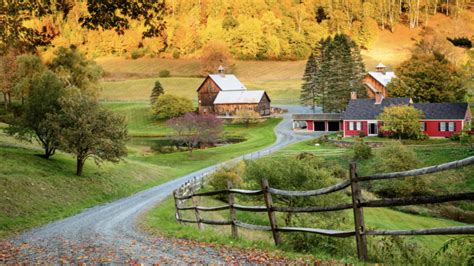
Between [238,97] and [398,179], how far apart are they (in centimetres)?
6520

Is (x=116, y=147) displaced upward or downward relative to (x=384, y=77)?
downward

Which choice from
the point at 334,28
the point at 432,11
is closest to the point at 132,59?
the point at 334,28

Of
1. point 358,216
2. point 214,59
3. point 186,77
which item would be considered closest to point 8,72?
point 186,77

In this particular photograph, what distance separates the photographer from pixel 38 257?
1187cm

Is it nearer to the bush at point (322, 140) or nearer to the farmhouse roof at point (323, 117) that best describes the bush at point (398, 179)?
the bush at point (322, 140)

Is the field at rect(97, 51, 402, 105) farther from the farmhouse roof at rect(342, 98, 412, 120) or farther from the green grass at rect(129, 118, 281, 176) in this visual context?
the farmhouse roof at rect(342, 98, 412, 120)

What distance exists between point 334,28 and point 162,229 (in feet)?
560

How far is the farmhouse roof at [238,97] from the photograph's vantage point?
9943cm

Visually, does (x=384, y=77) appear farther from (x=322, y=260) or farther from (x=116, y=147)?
(x=322, y=260)

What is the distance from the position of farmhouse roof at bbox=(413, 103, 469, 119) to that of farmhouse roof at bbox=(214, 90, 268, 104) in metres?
38.4

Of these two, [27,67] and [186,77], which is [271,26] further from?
[27,67]

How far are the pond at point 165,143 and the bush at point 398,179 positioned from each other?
105 ft

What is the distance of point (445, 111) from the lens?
214 ft

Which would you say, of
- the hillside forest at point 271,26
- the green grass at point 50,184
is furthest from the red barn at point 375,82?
the hillside forest at point 271,26
